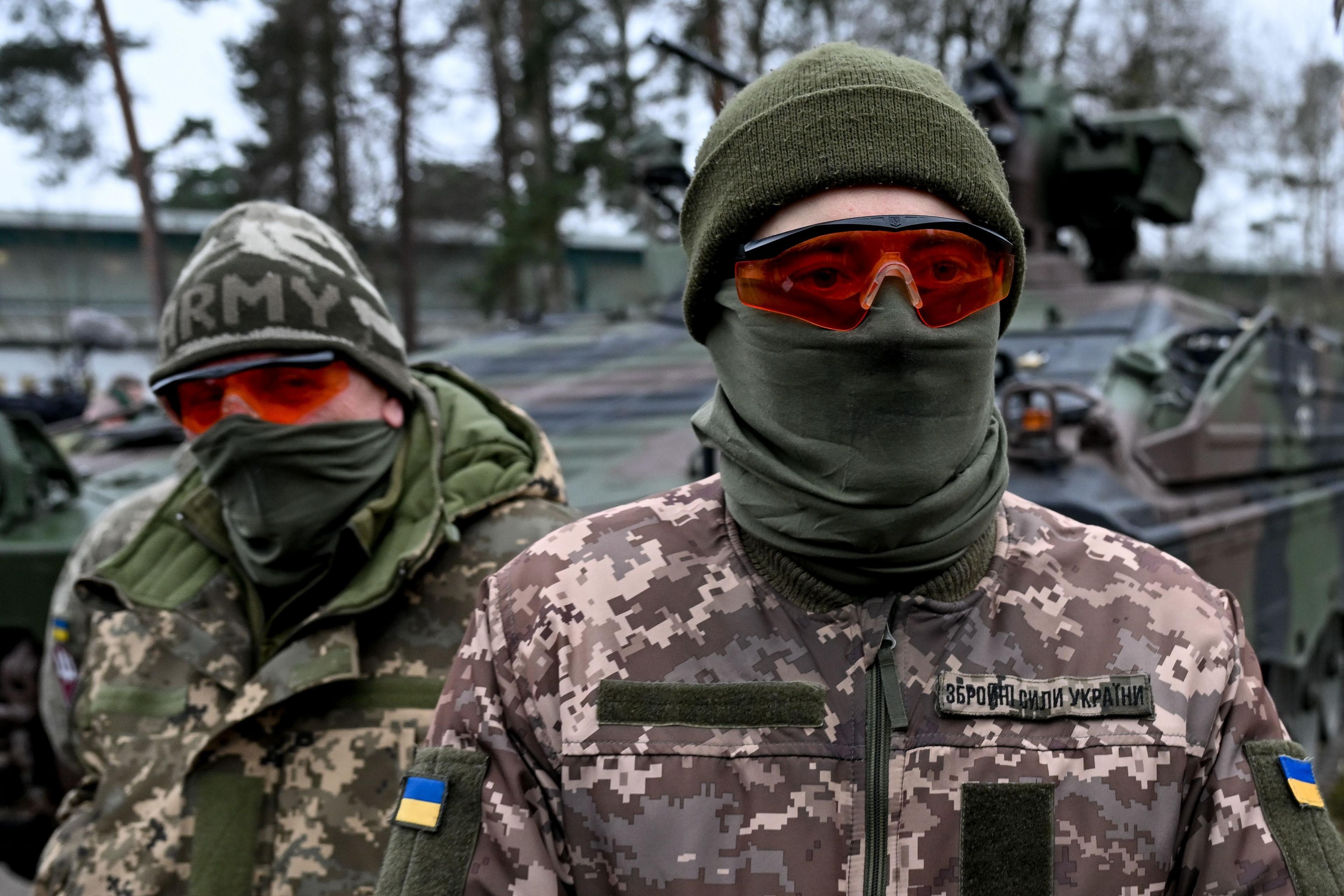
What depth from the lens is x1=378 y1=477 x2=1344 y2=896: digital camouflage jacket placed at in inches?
52.4

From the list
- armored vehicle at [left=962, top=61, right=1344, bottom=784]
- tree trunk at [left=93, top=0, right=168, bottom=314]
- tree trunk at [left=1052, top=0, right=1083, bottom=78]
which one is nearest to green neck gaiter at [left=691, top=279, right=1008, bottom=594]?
armored vehicle at [left=962, top=61, right=1344, bottom=784]

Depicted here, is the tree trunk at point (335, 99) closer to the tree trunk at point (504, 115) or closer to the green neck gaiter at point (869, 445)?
the tree trunk at point (504, 115)

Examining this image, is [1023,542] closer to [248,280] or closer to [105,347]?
[248,280]

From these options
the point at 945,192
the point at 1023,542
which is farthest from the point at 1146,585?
the point at 945,192

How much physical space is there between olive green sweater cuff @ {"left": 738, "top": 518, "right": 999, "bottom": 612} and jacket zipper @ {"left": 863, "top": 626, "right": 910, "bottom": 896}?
0.07 metres

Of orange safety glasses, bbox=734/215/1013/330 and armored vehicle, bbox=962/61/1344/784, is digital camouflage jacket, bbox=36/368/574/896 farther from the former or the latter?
armored vehicle, bbox=962/61/1344/784

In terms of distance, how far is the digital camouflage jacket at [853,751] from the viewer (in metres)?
1.33

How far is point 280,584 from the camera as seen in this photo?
2.32 meters

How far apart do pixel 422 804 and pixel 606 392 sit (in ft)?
14.1

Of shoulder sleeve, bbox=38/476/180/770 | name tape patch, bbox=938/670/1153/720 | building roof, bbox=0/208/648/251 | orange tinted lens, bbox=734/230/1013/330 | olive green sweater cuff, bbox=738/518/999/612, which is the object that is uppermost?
orange tinted lens, bbox=734/230/1013/330

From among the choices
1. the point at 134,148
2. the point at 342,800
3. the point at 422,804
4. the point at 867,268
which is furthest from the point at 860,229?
the point at 134,148

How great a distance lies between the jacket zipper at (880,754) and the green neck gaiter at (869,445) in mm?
98

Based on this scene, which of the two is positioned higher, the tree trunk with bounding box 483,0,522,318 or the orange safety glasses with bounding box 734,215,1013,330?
the orange safety glasses with bounding box 734,215,1013,330

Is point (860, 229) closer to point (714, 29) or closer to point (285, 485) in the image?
point (285, 485)
